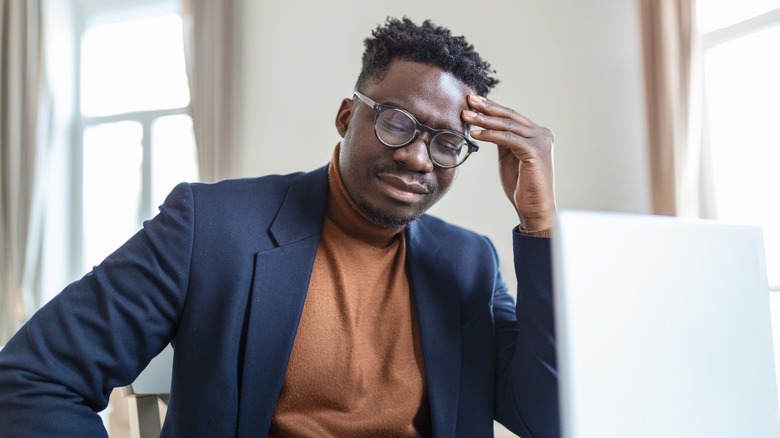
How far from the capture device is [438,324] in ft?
4.43

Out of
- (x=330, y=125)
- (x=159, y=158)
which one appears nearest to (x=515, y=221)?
(x=330, y=125)

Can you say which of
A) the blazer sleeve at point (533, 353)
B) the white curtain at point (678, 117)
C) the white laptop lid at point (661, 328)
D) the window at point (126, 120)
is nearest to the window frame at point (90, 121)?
the window at point (126, 120)

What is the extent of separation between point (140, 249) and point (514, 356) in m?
0.76

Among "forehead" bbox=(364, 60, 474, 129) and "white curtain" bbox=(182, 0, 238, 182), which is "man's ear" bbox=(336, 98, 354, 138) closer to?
"forehead" bbox=(364, 60, 474, 129)

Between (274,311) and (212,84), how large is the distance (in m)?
3.06

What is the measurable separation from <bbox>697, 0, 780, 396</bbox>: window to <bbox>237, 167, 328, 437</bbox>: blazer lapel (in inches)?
91.9

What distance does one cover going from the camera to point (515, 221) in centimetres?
331

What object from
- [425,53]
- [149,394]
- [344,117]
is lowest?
[149,394]

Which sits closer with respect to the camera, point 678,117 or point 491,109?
point 491,109

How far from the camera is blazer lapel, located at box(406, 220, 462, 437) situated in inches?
50.6

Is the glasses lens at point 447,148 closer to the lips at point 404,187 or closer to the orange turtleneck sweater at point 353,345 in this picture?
the lips at point 404,187

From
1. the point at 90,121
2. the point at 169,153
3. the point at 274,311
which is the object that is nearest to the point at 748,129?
the point at 274,311

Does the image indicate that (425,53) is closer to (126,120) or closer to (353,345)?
(353,345)

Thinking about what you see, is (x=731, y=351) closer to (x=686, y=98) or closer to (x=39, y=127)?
(x=686, y=98)
